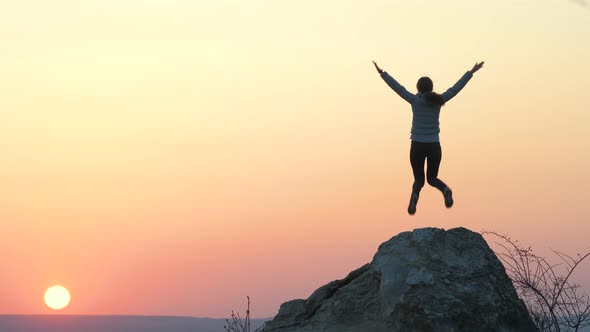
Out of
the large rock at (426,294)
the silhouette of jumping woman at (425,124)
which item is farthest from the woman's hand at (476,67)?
the large rock at (426,294)

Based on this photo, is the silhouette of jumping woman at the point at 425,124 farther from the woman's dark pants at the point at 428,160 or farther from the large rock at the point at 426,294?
the large rock at the point at 426,294

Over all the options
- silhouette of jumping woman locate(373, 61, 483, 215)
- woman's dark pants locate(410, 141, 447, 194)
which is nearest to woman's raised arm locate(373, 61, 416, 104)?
silhouette of jumping woman locate(373, 61, 483, 215)

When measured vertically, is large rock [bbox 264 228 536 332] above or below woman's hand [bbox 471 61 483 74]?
below

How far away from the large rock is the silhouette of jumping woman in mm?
1383

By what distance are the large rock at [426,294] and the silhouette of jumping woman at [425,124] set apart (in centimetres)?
Result: 138

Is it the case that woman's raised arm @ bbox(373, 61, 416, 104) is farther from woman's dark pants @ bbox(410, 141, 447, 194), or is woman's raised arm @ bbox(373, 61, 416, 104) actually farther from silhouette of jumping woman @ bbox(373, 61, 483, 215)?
woman's dark pants @ bbox(410, 141, 447, 194)

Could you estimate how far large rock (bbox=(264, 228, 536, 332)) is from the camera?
1647 centimetres

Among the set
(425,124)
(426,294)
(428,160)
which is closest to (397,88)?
(425,124)

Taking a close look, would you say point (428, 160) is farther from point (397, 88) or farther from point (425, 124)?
point (397, 88)

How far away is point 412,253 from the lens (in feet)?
56.4

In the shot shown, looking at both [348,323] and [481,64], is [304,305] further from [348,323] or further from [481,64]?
[481,64]

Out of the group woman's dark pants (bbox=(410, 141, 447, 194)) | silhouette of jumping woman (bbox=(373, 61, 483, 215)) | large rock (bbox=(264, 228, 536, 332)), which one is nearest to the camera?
large rock (bbox=(264, 228, 536, 332))

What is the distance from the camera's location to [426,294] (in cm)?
1650

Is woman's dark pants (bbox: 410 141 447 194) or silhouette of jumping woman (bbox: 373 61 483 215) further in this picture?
woman's dark pants (bbox: 410 141 447 194)
